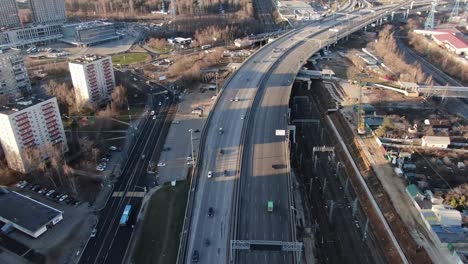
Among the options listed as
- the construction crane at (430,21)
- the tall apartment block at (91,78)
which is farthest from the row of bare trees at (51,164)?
the construction crane at (430,21)

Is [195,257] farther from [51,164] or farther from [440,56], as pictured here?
[440,56]

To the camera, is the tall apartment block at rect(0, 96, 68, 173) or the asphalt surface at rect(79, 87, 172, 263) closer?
the asphalt surface at rect(79, 87, 172, 263)

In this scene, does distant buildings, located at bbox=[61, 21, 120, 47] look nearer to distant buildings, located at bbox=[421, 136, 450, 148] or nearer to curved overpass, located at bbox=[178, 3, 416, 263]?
curved overpass, located at bbox=[178, 3, 416, 263]

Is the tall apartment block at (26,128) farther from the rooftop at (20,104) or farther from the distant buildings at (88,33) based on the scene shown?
the distant buildings at (88,33)

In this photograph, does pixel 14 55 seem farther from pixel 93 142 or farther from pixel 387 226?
pixel 387 226

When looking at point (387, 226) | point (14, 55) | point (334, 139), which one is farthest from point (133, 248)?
point (14, 55)

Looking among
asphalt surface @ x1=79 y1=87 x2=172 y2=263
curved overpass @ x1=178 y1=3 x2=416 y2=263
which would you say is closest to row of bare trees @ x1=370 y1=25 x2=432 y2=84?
curved overpass @ x1=178 y1=3 x2=416 y2=263
